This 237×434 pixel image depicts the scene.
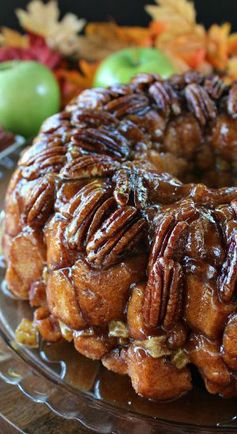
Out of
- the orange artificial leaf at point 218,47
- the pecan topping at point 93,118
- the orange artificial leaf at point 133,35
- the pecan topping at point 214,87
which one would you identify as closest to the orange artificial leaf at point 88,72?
the orange artificial leaf at point 133,35

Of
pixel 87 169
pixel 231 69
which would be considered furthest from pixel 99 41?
pixel 87 169

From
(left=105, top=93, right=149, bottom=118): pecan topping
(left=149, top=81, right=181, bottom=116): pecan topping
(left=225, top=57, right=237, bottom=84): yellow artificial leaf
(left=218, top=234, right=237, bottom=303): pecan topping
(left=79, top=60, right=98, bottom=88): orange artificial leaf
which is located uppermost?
(left=105, top=93, right=149, bottom=118): pecan topping

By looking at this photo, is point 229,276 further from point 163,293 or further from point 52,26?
point 52,26

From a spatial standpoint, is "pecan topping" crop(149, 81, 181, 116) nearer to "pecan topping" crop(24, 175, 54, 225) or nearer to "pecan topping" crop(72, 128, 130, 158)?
"pecan topping" crop(72, 128, 130, 158)

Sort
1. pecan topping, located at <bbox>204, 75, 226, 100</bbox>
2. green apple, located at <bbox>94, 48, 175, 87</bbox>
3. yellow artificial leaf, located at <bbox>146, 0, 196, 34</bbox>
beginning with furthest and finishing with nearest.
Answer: yellow artificial leaf, located at <bbox>146, 0, 196, 34</bbox> < green apple, located at <bbox>94, 48, 175, 87</bbox> < pecan topping, located at <bbox>204, 75, 226, 100</bbox>

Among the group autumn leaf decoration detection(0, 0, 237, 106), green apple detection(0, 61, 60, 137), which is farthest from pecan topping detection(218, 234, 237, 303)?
autumn leaf decoration detection(0, 0, 237, 106)

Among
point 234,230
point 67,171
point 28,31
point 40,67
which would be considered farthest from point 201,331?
point 28,31
